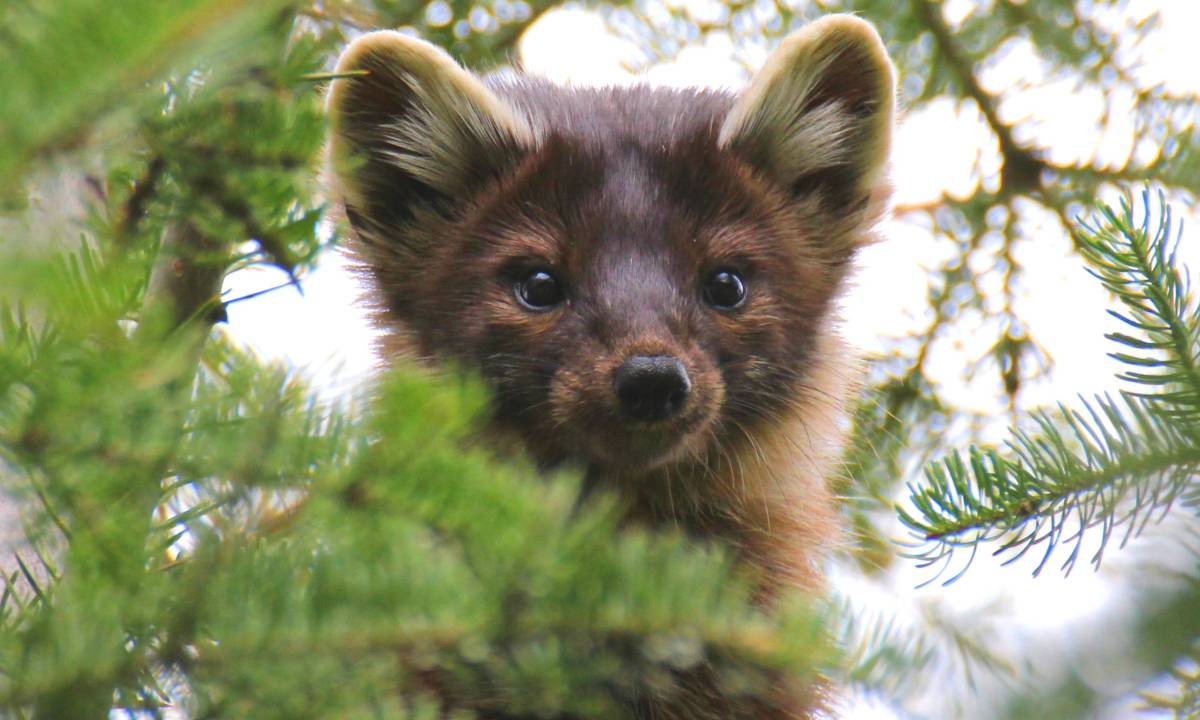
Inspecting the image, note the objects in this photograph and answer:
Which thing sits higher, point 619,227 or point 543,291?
point 619,227

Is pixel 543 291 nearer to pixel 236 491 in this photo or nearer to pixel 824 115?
pixel 824 115

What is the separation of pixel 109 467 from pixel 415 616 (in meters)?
0.40

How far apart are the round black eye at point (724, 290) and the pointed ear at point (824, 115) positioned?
0.51 meters

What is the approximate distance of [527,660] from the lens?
1691mm

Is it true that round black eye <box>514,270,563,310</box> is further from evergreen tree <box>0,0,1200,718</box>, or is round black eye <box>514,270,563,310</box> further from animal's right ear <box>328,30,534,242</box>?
evergreen tree <box>0,0,1200,718</box>

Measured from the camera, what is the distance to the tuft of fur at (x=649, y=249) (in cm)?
360

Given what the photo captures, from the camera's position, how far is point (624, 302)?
3.48m

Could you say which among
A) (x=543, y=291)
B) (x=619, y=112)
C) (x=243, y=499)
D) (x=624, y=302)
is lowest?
(x=543, y=291)

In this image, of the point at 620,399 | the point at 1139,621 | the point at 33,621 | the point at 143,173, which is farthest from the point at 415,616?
the point at 620,399

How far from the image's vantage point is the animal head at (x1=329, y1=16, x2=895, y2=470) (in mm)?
3549

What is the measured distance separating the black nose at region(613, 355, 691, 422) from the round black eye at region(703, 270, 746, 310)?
0.50 meters

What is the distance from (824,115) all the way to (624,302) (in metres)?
1.33

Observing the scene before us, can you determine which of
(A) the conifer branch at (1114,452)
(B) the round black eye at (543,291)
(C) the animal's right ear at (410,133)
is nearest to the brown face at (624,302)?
(B) the round black eye at (543,291)

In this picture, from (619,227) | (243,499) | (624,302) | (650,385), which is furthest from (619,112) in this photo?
(243,499)
